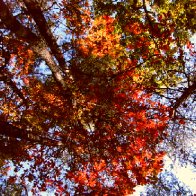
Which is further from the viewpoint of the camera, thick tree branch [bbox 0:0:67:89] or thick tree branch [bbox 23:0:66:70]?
thick tree branch [bbox 23:0:66:70]

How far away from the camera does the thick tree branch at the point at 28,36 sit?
9258mm

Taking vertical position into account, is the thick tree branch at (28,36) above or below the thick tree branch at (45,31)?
below

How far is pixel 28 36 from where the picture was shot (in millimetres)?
9750

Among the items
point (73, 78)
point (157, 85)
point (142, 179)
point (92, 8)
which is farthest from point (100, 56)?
point (142, 179)

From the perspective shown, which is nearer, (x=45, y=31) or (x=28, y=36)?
(x=28, y=36)

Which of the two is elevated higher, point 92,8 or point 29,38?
point 92,8

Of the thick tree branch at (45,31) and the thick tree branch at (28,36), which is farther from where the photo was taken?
the thick tree branch at (45,31)

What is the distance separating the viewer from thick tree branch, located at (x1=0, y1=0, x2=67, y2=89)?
9258mm

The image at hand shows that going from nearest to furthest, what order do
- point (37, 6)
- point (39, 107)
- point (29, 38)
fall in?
point (29, 38)
point (37, 6)
point (39, 107)

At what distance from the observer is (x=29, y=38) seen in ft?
32.2

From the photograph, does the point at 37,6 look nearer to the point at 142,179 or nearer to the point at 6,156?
the point at 6,156

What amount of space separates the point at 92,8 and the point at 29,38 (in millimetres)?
4416

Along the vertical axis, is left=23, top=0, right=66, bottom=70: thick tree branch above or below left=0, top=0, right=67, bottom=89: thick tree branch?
above

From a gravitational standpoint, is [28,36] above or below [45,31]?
below
